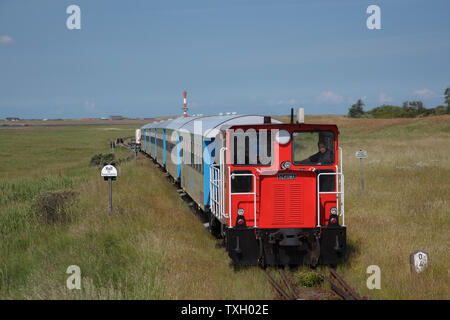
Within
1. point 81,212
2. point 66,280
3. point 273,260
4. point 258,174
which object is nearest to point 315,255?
point 273,260

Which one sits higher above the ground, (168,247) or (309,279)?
(168,247)

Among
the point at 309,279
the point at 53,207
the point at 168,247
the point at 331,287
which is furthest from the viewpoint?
the point at 53,207

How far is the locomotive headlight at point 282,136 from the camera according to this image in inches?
384

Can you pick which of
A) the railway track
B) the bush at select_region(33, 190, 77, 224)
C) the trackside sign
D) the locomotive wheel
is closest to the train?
the railway track

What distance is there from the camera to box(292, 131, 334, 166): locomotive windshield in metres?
9.87

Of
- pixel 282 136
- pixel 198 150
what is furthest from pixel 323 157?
pixel 198 150

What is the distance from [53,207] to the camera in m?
16.9

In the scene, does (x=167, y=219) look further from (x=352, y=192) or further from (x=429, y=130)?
(x=429, y=130)

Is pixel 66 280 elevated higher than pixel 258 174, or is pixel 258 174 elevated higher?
pixel 258 174

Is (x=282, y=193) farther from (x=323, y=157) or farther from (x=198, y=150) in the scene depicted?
(x=198, y=150)

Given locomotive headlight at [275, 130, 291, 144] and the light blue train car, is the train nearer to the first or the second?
locomotive headlight at [275, 130, 291, 144]

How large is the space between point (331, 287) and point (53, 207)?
1108 centimetres

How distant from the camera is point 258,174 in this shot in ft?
32.1
